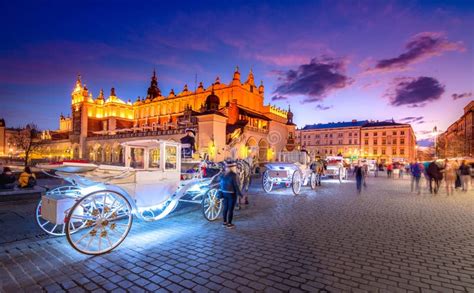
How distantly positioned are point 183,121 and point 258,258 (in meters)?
40.4

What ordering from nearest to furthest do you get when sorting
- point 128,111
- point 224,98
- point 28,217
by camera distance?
point 28,217 < point 224,98 < point 128,111

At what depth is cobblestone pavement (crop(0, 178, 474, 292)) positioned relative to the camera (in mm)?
4195

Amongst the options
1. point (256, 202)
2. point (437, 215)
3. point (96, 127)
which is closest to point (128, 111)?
point (96, 127)

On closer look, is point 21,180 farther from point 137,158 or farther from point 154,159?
point 154,159

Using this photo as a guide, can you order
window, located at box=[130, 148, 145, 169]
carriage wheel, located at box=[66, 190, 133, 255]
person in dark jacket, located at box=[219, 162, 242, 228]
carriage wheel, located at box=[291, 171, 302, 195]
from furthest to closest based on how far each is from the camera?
1. carriage wheel, located at box=[291, 171, 302, 195]
2. window, located at box=[130, 148, 145, 169]
3. person in dark jacket, located at box=[219, 162, 242, 228]
4. carriage wheel, located at box=[66, 190, 133, 255]

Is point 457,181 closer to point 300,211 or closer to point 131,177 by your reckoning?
point 300,211

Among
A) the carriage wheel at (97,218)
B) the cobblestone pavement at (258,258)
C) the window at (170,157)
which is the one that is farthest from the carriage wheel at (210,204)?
the carriage wheel at (97,218)

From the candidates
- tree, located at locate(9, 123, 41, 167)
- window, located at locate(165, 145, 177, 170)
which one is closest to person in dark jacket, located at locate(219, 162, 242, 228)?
window, located at locate(165, 145, 177, 170)

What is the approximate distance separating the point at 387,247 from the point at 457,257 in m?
1.26

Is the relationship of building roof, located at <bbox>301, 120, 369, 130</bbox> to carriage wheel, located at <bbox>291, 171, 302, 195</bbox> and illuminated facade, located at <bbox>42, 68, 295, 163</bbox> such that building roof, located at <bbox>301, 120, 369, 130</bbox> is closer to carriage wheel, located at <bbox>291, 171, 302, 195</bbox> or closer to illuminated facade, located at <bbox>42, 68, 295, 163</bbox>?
illuminated facade, located at <bbox>42, 68, 295, 163</bbox>

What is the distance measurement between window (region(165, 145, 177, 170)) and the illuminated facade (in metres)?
25.0

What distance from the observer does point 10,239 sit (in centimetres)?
609

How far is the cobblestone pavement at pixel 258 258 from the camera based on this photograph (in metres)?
4.20

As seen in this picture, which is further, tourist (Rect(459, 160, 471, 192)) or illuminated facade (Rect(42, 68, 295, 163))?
illuminated facade (Rect(42, 68, 295, 163))
